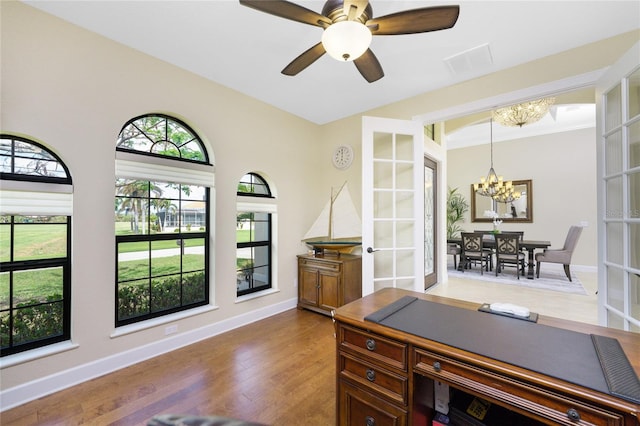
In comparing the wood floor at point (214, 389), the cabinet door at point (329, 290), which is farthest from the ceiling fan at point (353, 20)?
the cabinet door at point (329, 290)

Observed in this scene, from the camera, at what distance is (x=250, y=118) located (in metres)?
3.38

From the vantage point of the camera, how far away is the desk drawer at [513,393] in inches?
32.3

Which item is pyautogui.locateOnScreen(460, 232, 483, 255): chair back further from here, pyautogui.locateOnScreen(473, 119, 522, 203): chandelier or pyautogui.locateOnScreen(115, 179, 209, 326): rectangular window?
pyautogui.locateOnScreen(115, 179, 209, 326): rectangular window

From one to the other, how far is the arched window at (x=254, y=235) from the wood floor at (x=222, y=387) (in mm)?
698

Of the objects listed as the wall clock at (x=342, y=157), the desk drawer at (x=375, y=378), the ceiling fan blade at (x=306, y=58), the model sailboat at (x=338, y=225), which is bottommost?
the desk drawer at (x=375, y=378)

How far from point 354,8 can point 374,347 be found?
5.72 ft

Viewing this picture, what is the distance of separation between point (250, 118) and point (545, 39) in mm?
3003

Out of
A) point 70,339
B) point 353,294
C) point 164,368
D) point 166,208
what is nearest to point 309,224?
point 353,294

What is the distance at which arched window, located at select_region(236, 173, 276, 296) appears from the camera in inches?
134

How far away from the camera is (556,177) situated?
636cm

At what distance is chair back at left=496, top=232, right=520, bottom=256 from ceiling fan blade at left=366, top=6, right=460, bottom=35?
520cm

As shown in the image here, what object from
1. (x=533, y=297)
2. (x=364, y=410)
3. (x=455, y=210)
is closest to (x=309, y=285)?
(x=364, y=410)

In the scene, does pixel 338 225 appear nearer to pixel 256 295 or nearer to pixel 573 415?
pixel 256 295

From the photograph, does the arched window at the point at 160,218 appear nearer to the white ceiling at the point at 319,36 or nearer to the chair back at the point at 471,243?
the white ceiling at the point at 319,36
